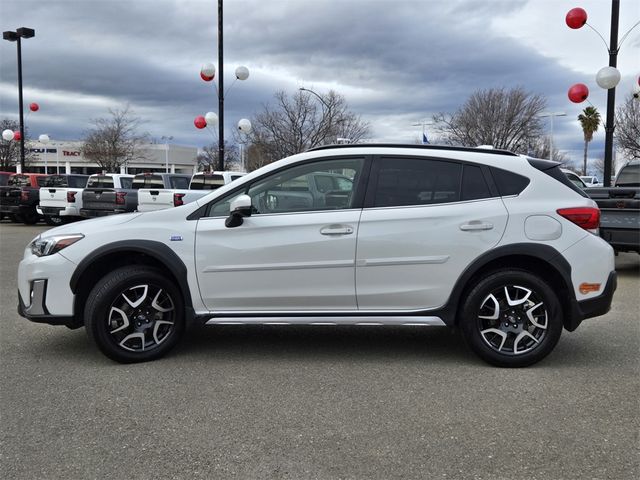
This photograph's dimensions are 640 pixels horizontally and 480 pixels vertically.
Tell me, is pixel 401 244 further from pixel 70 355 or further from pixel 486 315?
pixel 70 355

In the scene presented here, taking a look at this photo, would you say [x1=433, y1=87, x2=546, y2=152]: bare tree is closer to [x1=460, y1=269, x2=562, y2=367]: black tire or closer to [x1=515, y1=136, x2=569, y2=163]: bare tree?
[x1=515, y1=136, x2=569, y2=163]: bare tree

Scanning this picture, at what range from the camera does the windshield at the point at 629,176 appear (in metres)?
11.2

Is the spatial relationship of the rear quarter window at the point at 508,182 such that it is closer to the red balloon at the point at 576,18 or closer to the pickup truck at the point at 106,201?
the red balloon at the point at 576,18

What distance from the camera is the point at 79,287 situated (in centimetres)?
454

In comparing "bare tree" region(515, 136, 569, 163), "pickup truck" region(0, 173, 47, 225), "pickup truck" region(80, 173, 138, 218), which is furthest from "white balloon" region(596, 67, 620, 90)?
"bare tree" region(515, 136, 569, 163)

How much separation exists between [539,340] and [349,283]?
1.57 metres

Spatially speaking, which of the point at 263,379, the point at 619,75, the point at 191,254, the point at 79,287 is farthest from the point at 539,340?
the point at 619,75

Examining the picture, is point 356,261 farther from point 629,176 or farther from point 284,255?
point 629,176

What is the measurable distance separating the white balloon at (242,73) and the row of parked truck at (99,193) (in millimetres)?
3606

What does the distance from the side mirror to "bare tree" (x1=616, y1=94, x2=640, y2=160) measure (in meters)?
25.7

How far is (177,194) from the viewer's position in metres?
14.1

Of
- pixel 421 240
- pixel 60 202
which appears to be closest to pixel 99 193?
pixel 60 202

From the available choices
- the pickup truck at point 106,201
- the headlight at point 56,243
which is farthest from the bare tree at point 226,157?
the headlight at point 56,243

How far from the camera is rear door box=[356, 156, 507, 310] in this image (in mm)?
4414
